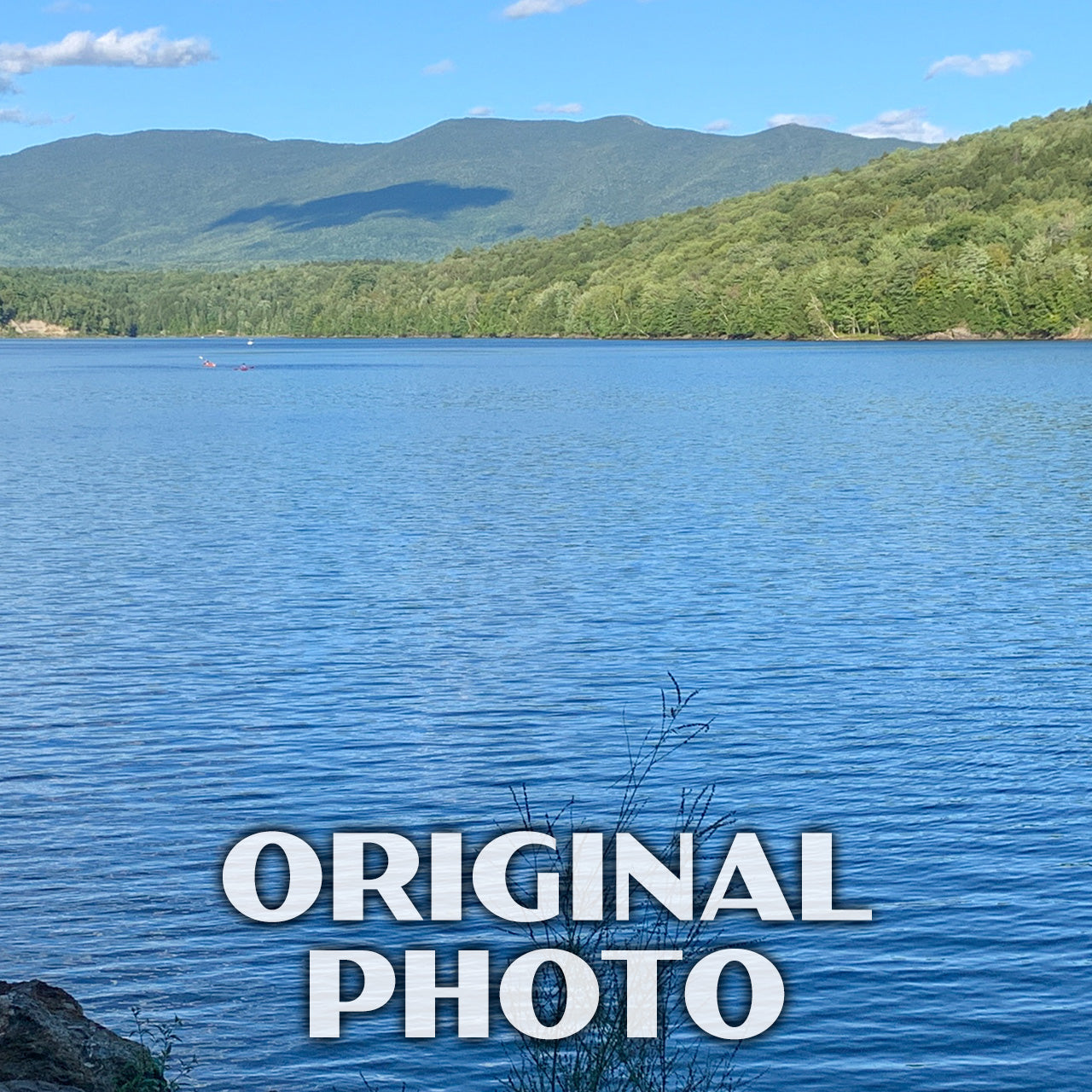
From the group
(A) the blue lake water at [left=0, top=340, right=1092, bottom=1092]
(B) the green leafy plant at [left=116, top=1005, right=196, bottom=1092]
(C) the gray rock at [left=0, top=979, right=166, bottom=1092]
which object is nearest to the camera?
(C) the gray rock at [left=0, top=979, right=166, bottom=1092]

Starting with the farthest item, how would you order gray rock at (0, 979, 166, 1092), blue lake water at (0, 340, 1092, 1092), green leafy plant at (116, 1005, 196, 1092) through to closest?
→ blue lake water at (0, 340, 1092, 1092) → green leafy plant at (116, 1005, 196, 1092) → gray rock at (0, 979, 166, 1092)

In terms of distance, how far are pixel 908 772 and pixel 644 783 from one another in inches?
108

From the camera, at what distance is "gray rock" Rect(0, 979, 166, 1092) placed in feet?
28.2

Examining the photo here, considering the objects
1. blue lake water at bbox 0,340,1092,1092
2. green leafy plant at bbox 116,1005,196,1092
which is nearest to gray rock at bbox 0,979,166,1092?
green leafy plant at bbox 116,1005,196,1092

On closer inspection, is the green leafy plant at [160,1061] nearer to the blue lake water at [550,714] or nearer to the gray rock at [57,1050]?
the gray rock at [57,1050]

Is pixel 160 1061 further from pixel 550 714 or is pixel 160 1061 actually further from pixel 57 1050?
pixel 550 714

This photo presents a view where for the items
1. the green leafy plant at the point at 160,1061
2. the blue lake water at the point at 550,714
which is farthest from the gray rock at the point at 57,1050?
the blue lake water at the point at 550,714

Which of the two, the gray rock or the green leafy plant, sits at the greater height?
the gray rock

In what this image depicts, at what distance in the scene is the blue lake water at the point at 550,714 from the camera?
11953mm

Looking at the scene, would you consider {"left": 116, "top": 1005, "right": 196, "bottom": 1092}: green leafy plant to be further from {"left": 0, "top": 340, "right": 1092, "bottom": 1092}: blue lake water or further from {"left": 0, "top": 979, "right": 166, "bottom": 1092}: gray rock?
{"left": 0, "top": 340, "right": 1092, "bottom": 1092}: blue lake water

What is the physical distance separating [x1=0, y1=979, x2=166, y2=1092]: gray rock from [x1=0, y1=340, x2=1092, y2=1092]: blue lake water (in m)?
1.41

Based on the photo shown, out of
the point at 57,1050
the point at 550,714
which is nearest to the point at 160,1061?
the point at 57,1050

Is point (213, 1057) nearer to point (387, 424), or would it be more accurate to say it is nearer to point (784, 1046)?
point (784, 1046)

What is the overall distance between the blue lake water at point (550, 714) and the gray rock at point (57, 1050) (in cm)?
141
